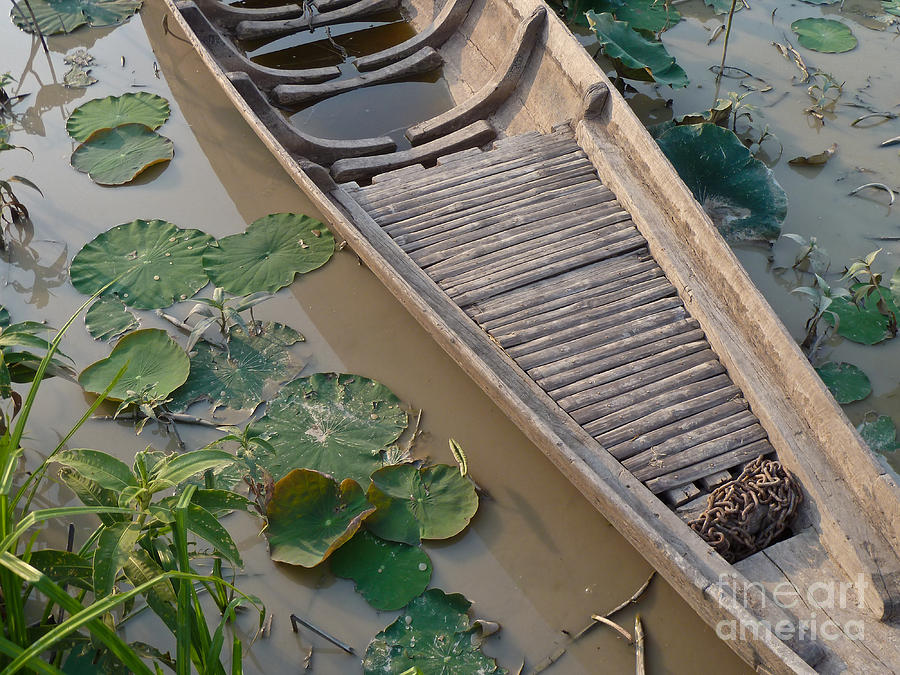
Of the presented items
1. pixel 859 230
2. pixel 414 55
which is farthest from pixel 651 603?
pixel 414 55

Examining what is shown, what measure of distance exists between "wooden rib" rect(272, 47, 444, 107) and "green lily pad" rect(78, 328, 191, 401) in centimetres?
204

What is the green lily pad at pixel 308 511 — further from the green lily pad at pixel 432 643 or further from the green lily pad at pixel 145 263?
the green lily pad at pixel 145 263

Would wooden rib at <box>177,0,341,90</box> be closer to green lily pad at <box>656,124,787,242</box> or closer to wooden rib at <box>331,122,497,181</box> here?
wooden rib at <box>331,122,497,181</box>

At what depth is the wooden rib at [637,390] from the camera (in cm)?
318

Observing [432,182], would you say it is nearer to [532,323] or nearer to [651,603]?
[532,323]

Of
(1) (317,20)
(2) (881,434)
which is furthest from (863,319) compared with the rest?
(1) (317,20)

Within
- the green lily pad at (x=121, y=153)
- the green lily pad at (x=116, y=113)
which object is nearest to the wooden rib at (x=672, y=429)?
the green lily pad at (x=121, y=153)

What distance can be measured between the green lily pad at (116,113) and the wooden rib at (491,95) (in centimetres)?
193

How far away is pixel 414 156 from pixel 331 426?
5.77 ft

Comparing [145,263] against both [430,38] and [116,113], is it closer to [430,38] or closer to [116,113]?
[116,113]

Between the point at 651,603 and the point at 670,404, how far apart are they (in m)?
0.78

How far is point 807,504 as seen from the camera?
9.22 feet

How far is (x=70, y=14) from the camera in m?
6.38

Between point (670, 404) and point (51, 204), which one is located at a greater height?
point (51, 204)
